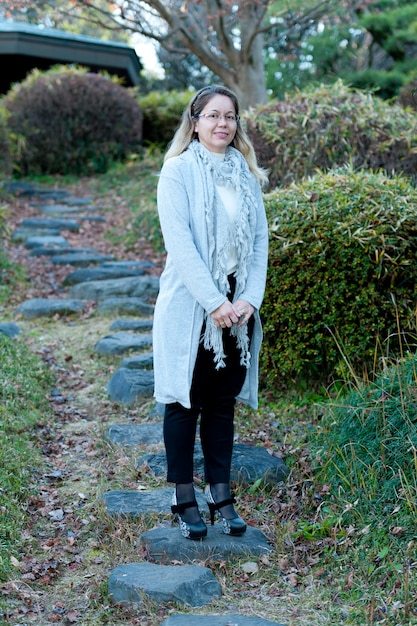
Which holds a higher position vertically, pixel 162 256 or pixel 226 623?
pixel 162 256

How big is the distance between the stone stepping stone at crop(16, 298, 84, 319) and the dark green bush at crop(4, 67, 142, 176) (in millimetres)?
5850

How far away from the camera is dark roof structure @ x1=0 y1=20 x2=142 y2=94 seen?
45.0 ft

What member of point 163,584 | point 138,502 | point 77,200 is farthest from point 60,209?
point 163,584

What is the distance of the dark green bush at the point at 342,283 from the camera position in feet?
14.5

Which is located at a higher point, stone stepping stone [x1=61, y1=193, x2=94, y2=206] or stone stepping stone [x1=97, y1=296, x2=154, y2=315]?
stone stepping stone [x1=61, y1=193, x2=94, y2=206]

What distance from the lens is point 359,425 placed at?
3.75m

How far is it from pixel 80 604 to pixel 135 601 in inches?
9.6

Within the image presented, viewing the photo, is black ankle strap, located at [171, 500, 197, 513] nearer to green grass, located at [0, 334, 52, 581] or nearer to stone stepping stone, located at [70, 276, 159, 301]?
green grass, located at [0, 334, 52, 581]

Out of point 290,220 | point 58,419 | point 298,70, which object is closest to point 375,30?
point 298,70

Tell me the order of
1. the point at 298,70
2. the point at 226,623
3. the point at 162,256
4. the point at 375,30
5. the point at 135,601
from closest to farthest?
1. the point at 226,623
2. the point at 135,601
3. the point at 162,256
4. the point at 375,30
5. the point at 298,70

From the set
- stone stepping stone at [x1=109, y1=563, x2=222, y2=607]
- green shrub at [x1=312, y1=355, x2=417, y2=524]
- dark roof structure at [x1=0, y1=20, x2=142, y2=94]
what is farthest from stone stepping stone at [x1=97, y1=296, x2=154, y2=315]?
dark roof structure at [x1=0, y1=20, x2=142, y2=94]

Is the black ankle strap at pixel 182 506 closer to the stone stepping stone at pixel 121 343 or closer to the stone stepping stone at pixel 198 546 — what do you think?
the stone stepping stone at pixel 198 546

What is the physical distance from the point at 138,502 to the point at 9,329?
2.75m

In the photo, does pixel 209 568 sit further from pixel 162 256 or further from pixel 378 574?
pixel 162 256
